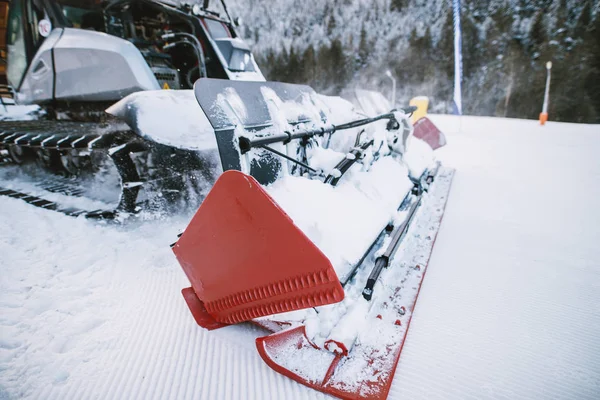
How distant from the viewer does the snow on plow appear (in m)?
1.00

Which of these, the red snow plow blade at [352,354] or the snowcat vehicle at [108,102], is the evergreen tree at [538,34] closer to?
the snowcat vehicle at [108,102]

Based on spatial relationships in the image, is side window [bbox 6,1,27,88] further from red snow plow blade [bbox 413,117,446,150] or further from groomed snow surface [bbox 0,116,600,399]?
red snow plow blade [bbox 413,117,446,150]

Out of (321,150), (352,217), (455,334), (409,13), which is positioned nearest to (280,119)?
(321,150)

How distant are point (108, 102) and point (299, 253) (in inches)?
102

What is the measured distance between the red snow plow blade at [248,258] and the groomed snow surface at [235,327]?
0.25 meters

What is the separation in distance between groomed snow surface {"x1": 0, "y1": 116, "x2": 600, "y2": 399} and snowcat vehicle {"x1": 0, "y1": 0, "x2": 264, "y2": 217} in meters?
0.45

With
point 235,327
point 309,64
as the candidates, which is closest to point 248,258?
point 235,327

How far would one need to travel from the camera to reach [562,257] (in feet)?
6.49

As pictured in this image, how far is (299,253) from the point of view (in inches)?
37.4

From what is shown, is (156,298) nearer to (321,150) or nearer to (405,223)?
(321,150)

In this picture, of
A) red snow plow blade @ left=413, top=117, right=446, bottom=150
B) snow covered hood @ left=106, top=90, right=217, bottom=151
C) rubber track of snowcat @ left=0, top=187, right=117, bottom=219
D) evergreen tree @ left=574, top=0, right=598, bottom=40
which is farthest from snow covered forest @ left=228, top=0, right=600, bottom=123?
snow covered hood @ left=106, top=90, right=217, bottom=151

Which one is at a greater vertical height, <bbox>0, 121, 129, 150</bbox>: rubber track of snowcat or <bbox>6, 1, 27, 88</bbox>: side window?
<bbox>6, 1, 27, 88</bbox>: side window

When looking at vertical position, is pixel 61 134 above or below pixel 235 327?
above

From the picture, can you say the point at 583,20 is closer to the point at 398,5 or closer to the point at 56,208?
the point at 398,5
